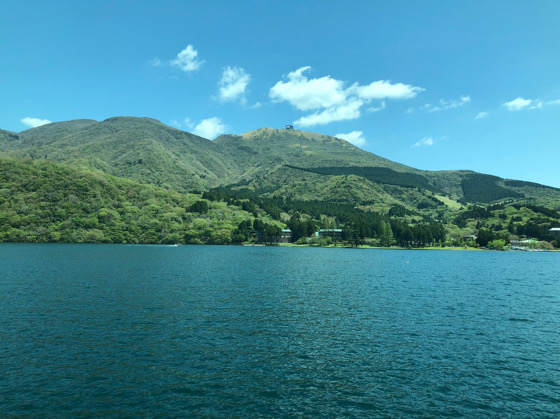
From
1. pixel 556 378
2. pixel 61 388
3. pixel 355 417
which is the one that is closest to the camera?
pixel 355 417

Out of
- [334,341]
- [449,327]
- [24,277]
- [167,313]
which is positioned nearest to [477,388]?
[334,341]

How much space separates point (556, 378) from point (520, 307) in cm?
4027

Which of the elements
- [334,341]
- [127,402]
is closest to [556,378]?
[334,341]

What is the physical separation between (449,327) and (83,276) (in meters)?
94.3

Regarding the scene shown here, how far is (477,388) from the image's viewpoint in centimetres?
3278

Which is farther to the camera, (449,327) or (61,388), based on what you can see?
(449,327)

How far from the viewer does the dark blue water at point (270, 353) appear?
95.1 feet

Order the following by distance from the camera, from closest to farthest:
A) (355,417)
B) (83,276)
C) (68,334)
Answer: (355,417), (68,334), (83,276)

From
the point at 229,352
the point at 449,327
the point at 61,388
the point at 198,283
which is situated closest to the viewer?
the point at 61,388

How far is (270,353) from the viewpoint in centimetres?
4044

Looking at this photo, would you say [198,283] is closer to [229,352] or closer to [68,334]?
[68,334]

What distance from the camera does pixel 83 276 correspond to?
95.5 metres

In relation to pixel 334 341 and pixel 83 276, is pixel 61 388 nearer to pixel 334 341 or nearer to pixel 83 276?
pixel 334 341

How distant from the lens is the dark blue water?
95.1 feet
